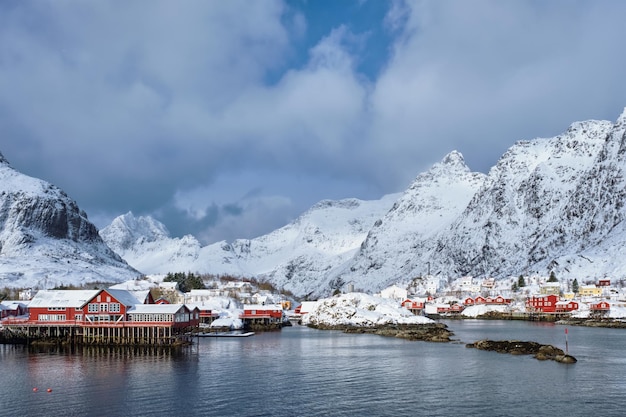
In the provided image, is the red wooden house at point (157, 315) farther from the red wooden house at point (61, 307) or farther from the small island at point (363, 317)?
the small island at point (363, 317)

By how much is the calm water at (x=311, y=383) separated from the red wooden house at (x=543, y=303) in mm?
101048

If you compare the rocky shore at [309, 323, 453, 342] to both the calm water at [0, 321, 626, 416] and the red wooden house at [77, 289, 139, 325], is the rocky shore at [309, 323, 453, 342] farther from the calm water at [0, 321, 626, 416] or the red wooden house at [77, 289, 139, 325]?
the red wooden house at [77, 289, 139, 325]

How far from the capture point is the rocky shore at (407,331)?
350ft

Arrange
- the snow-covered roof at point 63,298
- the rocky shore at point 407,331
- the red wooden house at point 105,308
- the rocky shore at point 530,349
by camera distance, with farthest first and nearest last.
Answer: the rocky shore at point 407,331, the snow-covered roof at point 63,298, the red wooden house at point 105,308, the rocky shore at point 530,349

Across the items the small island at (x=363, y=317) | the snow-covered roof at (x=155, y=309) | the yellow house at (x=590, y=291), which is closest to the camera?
the snow-covered roof at (x=155, y=309)

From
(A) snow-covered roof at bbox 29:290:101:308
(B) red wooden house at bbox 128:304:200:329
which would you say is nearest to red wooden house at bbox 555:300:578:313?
(B) red wooden house at bbox 128:304:200:329

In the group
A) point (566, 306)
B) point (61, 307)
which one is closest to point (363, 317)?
point (61, 307)

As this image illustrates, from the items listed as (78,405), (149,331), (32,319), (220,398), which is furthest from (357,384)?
(32,319)

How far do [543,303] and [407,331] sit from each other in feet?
297

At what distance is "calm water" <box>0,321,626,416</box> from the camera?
4778cm

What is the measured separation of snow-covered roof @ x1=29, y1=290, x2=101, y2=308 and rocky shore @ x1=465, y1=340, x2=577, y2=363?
6191cm

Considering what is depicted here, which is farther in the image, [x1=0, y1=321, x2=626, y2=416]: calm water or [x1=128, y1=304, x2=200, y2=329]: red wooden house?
[x1=128, y1=304, x2=200, y2=329]: red wooden house

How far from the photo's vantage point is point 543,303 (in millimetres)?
189500

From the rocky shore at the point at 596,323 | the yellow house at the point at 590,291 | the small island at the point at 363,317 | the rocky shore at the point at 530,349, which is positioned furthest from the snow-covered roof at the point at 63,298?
the yellow house at the point at 590,291
